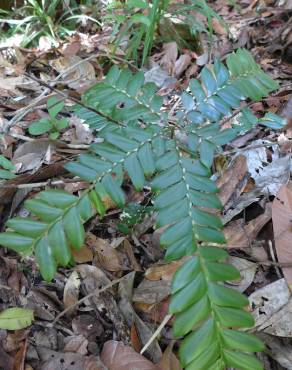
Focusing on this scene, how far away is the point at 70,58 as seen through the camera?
8.05 ft

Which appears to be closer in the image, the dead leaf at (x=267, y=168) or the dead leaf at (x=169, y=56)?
the dead leaf at (x=267, y=168)

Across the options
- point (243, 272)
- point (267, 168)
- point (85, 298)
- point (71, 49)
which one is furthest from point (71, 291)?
point (71, 49)

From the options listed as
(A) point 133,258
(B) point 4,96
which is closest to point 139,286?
(A) point 133,258

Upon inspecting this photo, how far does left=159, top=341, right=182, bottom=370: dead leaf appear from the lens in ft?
3.55

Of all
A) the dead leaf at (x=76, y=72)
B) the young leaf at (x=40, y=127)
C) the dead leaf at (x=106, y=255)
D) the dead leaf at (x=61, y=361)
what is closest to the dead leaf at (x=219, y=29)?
the dead leaf at (x=76, y=72)

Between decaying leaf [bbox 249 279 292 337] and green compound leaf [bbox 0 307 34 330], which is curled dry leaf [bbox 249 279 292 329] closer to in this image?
decaying leaf [bbox 249 279 292 337]

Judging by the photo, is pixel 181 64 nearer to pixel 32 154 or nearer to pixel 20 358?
pixel 32 154

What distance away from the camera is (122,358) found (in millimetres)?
1108

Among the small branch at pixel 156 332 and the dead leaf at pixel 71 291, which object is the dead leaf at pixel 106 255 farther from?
the small branch at pixel 156 332

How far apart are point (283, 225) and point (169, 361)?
479mm

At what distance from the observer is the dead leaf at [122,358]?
1.09m

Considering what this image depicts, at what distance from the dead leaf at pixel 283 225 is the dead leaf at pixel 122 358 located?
1.37 ft

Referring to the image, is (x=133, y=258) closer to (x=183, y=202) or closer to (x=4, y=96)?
(x=183, y=202)

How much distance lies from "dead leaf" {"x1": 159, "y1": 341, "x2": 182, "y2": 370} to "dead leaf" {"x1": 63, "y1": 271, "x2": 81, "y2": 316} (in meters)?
0.29
